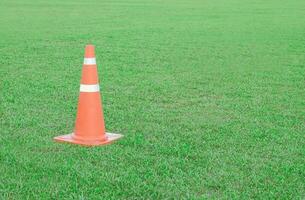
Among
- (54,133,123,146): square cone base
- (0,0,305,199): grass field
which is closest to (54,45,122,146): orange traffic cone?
(54,133,123,146): square cone base

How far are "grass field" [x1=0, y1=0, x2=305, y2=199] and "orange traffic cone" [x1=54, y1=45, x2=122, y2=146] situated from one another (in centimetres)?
15

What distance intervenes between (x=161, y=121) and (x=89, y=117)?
98 centimetres

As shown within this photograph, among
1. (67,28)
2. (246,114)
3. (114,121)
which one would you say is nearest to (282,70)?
(246,114)

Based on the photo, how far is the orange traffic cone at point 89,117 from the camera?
544cm

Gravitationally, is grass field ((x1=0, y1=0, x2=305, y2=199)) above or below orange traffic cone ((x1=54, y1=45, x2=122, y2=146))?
below

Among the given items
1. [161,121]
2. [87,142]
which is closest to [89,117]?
[87,142]

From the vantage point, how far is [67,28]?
713 inches

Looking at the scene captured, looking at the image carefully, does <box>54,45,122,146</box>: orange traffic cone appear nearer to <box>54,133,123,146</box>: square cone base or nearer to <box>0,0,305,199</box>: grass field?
<box>54,133,123,146</box>: square cone base

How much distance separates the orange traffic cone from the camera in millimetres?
5438

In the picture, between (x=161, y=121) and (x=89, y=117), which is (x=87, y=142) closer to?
(x=89, y=117)

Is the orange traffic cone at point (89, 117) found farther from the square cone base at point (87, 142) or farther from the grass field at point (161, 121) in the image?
the grass field at point (161, 121)

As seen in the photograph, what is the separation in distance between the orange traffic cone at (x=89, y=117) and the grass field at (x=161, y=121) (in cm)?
15

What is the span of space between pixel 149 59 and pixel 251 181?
6.88 meters

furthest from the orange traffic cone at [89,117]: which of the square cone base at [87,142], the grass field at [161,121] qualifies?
the grass field at [161,121]
